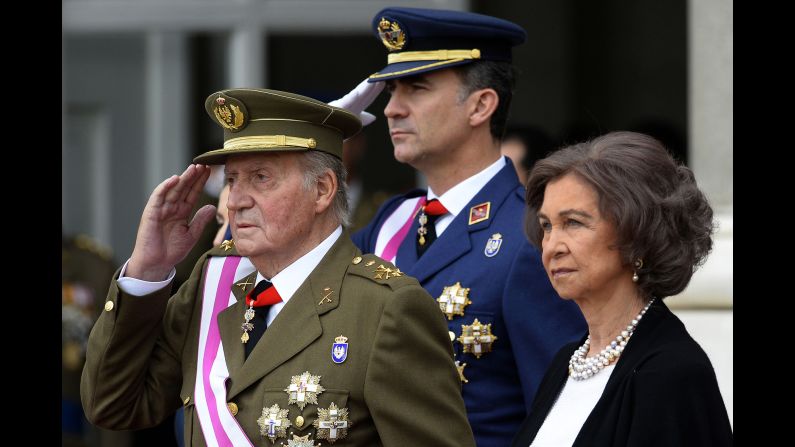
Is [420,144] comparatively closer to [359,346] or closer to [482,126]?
[482,126]

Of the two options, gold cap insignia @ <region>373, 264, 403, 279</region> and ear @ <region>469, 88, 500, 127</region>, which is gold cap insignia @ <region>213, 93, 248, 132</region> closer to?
gold cap insignia @ <region>373, 264, 403, 279</region>

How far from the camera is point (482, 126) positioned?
4383 millimetres

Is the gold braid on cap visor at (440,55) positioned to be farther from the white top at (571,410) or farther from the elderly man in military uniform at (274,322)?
the white top at (571,410)

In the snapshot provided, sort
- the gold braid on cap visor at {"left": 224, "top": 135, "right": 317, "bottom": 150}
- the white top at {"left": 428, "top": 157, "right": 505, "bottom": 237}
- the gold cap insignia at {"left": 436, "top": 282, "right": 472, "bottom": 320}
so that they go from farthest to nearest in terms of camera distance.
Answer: the white top at {"left": 428, "top": 157, "right": 505, "bottom": 237} → the gold cap insignia at {"left": 436, "top": 282, "right": 472, "bottom": 320} → the gold braid on cap visor at {"left": 224, "top": 135, "right": 317, "bottom": 150}

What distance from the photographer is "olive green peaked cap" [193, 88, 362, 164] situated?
3.50 m

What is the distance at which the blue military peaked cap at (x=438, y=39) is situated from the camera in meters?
4.36

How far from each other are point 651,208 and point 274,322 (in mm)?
922

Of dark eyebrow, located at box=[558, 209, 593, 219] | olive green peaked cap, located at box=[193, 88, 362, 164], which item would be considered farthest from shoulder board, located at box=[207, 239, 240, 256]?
dark eyebrow, located at box=[558, 209, 593, 219]

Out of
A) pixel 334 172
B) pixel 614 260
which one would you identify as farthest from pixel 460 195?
pixel 614 260

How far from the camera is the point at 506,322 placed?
12.9ft

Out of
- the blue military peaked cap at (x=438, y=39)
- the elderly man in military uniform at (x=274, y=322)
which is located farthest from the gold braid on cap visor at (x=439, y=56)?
the elderly man in military uniform at (x=274, y=322)

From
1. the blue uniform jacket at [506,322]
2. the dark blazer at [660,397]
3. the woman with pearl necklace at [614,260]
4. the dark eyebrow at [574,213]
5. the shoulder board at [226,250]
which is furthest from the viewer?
the blue uniform jacket at [506,322]

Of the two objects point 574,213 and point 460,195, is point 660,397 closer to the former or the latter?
point 574,213

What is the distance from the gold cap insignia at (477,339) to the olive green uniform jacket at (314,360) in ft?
1.69
